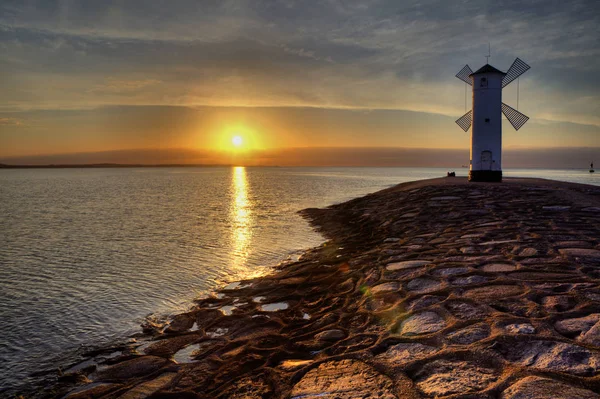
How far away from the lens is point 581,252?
21.4 feet

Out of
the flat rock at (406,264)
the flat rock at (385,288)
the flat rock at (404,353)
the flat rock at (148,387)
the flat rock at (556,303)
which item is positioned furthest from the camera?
the flat rock at (406,264)

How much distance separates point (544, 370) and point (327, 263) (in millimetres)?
6095

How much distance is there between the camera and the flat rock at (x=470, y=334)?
3.77 meters

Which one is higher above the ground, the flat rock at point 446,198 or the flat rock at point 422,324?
the flat rock at point 446,198

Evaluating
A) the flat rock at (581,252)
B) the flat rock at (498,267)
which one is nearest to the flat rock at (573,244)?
Result: the flat rock at (581,252)

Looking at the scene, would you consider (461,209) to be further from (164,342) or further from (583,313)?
(164,342)

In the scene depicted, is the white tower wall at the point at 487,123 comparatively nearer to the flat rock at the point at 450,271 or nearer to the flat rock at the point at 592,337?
the flat rock at the point at 450,271

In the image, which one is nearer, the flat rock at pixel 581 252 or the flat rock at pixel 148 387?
the flat rock at pixel 148 387

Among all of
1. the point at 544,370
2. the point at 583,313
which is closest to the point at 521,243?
the point at 583,313

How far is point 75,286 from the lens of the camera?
8.79m

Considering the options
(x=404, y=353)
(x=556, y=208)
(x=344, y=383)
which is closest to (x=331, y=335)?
(x=404, y=353)

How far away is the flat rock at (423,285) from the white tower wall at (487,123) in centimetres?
2182

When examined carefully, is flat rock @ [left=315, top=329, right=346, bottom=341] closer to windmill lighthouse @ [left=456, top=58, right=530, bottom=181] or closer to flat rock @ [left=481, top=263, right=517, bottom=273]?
flat rock @ [left=481, top=263, right=517, bottom=273]

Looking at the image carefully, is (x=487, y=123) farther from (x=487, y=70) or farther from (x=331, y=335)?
(x=331, y=335)
